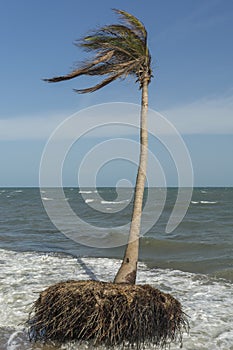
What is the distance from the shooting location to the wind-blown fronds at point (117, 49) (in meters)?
7.75

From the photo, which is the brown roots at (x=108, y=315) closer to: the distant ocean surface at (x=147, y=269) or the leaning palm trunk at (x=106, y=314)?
the leaning palm trunk at (x=106, y=314)

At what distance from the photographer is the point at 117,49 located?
7.80m

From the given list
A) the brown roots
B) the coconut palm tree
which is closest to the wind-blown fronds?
the coconut palm tree

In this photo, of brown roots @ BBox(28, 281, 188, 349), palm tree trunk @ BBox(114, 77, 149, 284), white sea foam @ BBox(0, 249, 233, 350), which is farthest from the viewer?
palm tree trunk @ BBox(114, 77, 149, 284)

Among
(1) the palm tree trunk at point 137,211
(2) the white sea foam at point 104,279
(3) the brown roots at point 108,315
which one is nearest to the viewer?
(3) the brown roots at point 108,315

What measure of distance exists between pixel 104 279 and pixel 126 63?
22.6ft

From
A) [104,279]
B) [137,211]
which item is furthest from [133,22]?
[104,279]

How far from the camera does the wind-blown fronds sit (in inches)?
305

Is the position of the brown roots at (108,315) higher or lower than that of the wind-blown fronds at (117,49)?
lower

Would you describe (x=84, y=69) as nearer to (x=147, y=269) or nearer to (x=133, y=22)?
(x=133, y=22)

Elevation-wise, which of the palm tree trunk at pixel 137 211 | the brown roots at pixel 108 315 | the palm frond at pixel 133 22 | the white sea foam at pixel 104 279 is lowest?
the white sea foam at pixel 104 279

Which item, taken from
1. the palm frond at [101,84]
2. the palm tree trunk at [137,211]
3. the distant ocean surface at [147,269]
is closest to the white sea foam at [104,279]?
the distant ocean surface at [147,269]

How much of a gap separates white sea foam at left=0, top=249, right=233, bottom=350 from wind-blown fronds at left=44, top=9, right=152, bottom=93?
4.19 m

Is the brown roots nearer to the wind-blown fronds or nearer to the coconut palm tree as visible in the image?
the coconut palm tree
